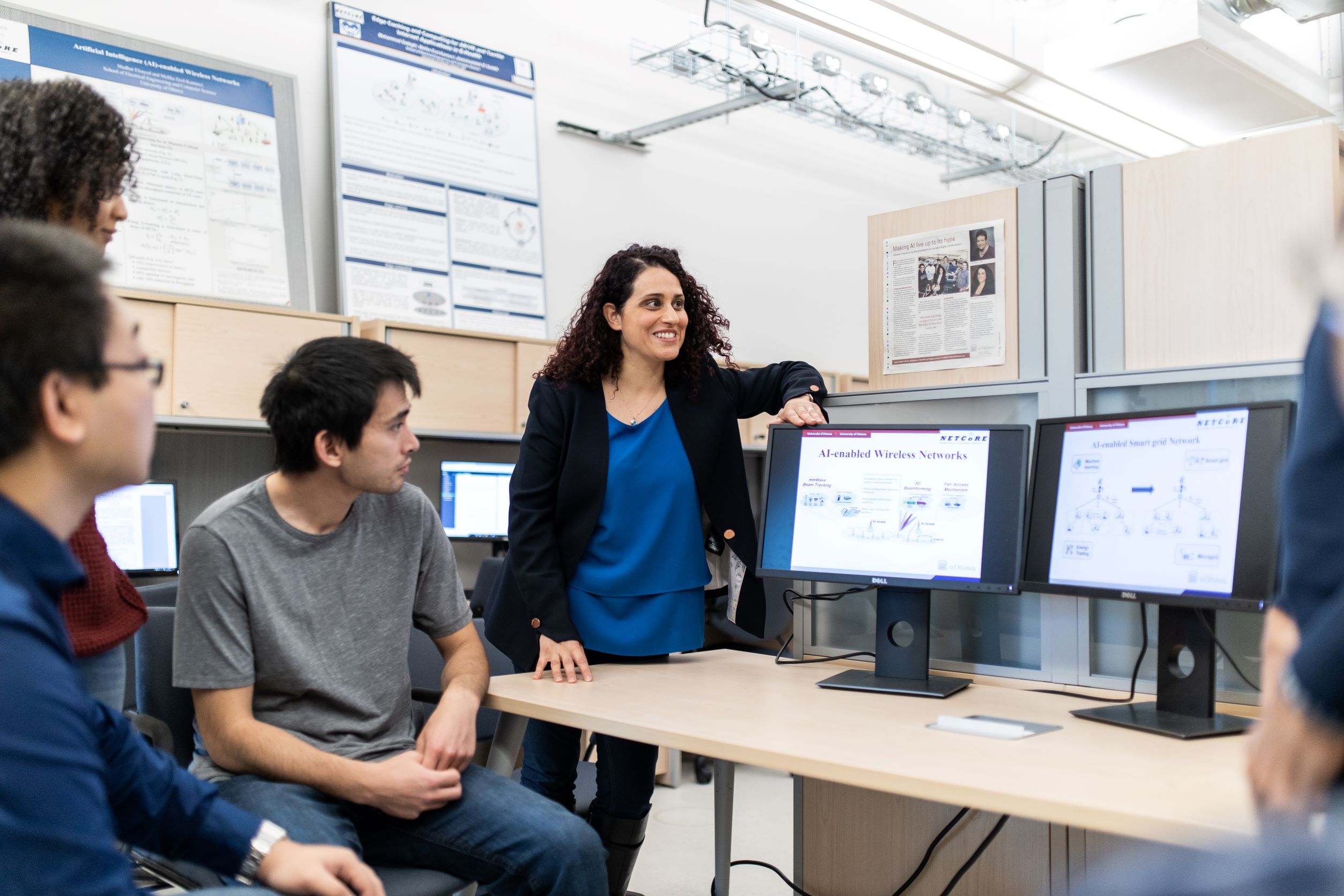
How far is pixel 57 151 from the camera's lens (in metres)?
1.32

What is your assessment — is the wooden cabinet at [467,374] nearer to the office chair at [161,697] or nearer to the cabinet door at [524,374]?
the cabinet door at [524,374]

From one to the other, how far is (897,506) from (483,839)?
81cm

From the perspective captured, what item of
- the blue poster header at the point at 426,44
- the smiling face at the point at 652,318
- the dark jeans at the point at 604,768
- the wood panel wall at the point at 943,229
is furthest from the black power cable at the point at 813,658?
the blue poster header at the point at 426,44

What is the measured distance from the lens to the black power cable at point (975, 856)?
1.89 metres

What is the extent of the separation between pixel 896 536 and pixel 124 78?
3138mm

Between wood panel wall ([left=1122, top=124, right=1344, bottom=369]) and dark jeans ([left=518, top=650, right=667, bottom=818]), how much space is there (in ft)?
3.52

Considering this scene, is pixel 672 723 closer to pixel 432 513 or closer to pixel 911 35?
pixel 432 513

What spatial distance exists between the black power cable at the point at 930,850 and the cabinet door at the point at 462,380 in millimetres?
2342

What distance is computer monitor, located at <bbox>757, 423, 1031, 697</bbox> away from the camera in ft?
5.48

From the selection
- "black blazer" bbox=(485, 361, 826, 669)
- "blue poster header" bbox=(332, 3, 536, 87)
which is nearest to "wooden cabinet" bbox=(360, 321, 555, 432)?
"blue poster header" bbox=(332, 3, 536, 87)

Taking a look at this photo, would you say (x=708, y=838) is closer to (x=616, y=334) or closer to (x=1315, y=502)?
(x=616, y=334)

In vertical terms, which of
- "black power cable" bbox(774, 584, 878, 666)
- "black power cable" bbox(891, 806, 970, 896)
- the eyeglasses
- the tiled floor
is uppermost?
the eyeglasses

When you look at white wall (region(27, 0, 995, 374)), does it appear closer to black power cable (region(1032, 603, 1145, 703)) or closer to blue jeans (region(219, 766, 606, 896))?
blue jeans (region(219, 766, 606, 896))

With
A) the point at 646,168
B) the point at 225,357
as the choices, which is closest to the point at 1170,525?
the point at 225,357
